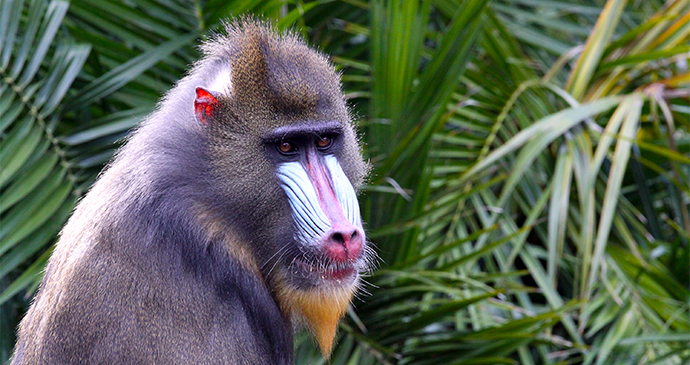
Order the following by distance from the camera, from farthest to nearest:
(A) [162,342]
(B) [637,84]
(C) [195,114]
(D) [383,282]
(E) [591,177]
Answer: (B) [637,84]
(E) [591,177]
(D) [383,282]
(C) [195,114]
(A) [162,342]

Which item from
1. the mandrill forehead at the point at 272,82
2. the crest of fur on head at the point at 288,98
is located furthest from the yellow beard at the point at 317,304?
the mandrill forehead at the point at 272,82

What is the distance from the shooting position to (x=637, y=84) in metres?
5.37

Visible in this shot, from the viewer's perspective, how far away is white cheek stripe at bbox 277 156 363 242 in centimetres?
241

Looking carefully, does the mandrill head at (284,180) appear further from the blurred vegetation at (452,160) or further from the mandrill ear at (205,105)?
the blurred vegetation at (452,160)

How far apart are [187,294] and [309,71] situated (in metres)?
0.95

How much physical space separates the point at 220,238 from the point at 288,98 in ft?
1.86

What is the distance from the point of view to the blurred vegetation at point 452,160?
12.6 ft

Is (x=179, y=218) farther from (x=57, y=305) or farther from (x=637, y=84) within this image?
(x=637, y=84)

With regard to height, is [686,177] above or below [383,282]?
above

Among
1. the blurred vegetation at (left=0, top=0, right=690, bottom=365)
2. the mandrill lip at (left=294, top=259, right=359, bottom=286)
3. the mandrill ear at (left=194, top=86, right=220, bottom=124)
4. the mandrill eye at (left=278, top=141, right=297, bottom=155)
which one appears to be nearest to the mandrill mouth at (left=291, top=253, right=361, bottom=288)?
the mandrill lip at (left=294, top=259, right=359, bottom=286)

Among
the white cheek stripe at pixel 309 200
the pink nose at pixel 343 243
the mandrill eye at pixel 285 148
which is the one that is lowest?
the pink nose at pixel 343 243

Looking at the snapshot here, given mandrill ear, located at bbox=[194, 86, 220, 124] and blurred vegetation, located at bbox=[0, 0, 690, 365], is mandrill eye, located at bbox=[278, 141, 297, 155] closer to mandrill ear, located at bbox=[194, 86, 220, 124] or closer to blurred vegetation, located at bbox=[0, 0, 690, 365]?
mandrill ear, located at bbox=[194, 86, 220, 124]

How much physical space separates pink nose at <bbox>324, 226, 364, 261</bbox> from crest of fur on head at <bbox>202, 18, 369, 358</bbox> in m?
0.22

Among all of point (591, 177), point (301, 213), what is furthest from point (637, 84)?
point (301, 213)
